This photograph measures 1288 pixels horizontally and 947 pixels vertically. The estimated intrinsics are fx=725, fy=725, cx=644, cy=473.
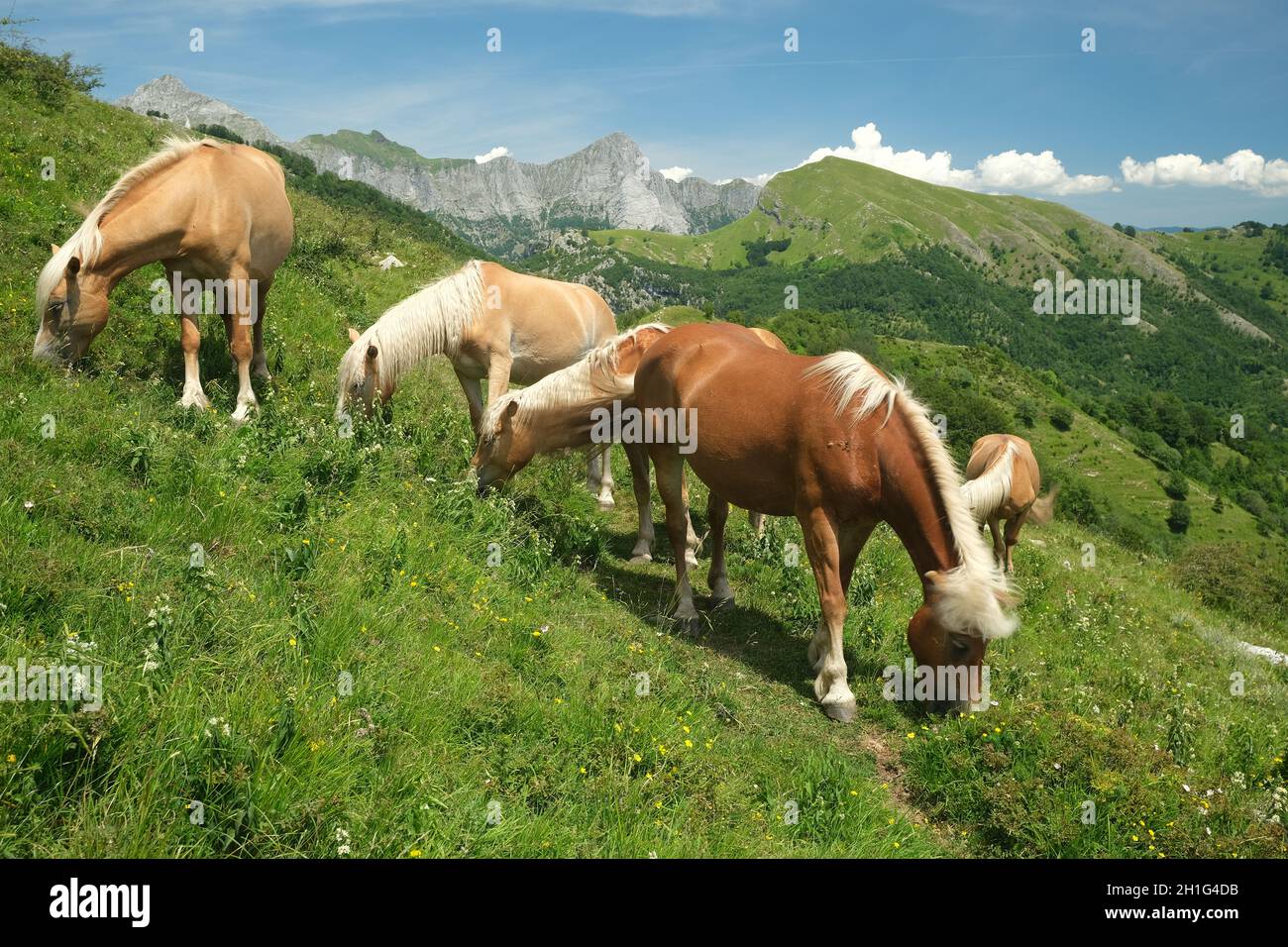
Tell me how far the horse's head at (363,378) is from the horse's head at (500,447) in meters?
1.65

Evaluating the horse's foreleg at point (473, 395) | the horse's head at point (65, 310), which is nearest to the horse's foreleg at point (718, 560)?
the horse's foreleg at point (473, 395)

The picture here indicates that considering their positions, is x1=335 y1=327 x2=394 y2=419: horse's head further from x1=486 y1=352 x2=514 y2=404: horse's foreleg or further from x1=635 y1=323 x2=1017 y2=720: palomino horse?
x1=635 y1=323 x2=1017 y2=720: palomino horse

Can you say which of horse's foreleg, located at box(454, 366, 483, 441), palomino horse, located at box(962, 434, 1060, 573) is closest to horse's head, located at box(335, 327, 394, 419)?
horse's foreleg, located at box(454, 366, 483, 441)

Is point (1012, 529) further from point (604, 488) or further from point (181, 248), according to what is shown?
point (181, 248)

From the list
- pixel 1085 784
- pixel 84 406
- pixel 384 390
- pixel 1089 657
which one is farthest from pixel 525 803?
pixel 1089 657

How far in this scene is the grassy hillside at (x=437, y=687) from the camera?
3.29m

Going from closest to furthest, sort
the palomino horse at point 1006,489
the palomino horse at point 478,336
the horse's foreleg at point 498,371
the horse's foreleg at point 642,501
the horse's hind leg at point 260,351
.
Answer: the palomino horse at point 478,336 < the horse's foreleg at point 642,501 < the horse's foreleg at point 498,371 < the horse's hind leg at point 260,351 < the palomino horse at point 1006,489

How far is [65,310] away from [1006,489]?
Answer: 44.1 ft

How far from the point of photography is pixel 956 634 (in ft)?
20.7

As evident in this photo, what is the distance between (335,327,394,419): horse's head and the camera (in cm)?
953

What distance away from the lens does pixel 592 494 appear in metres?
11.8

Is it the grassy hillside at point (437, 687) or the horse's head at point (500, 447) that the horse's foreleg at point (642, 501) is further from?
the horse's head at point (500, 447)

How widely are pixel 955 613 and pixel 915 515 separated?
35.3 inches

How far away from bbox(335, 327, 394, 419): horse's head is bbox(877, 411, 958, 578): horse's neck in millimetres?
6521
